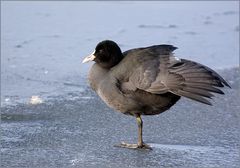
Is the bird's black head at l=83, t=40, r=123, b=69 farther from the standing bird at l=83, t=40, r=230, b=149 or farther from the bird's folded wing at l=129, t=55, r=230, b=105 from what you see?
the bird's folded wing at l=129, t=55, r=230, b=105

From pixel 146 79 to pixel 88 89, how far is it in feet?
6.67

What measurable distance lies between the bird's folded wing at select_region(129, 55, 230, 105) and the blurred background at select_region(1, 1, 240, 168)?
0.47m

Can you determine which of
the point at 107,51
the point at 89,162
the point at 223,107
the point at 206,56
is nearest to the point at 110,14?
the point at 206,56

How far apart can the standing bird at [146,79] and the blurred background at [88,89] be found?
1.12 feet

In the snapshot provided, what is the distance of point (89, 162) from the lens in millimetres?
4492

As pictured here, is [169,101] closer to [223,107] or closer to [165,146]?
[165,146]

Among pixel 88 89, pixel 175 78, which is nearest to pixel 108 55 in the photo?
pixel 175 78

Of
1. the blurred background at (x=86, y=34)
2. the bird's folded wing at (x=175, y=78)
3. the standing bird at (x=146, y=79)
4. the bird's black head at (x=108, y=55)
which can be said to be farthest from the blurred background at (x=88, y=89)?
the bird's black head at (x=108, y=55)

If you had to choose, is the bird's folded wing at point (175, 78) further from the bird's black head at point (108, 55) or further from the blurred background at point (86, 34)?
the blurred background at point (86, 34)

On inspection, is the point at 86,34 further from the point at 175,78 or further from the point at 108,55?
the point at 175,78

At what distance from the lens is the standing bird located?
15.1 ft

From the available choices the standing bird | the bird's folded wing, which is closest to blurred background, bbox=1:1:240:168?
the standing bird

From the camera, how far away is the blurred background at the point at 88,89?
15.5 feet

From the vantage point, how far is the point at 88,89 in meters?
6.70
